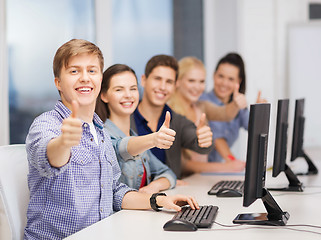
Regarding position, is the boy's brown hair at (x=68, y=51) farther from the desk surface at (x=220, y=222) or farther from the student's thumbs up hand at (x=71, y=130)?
the desk surface at (x=220, y=222)

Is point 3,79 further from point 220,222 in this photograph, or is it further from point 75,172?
point 220,222

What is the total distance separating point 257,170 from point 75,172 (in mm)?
670

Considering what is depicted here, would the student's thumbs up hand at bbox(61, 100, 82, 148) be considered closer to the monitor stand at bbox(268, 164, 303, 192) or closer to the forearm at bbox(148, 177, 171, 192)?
the forearm at bbox(148, 177, 171, 192)

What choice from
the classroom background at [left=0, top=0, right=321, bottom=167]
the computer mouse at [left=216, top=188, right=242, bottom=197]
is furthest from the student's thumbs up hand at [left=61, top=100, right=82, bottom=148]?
the classroom background at [left=0, top=0, right=321, bottom=167]

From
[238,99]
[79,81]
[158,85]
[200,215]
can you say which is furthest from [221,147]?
[79,81]

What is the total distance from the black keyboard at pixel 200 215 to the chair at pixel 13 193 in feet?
1.99

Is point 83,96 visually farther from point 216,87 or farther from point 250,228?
point 216,87

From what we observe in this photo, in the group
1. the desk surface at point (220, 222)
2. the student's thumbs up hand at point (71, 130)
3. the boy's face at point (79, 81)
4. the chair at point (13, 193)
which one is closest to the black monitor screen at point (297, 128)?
the desk surface at point (220, 222)

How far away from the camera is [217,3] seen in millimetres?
6039

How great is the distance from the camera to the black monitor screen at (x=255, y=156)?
1.82 meters

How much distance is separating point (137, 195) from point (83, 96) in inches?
19.6

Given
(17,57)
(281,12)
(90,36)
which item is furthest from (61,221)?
(281,12)

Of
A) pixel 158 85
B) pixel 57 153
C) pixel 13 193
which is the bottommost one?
pixel 13 193

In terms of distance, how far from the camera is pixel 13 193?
2014 mm
